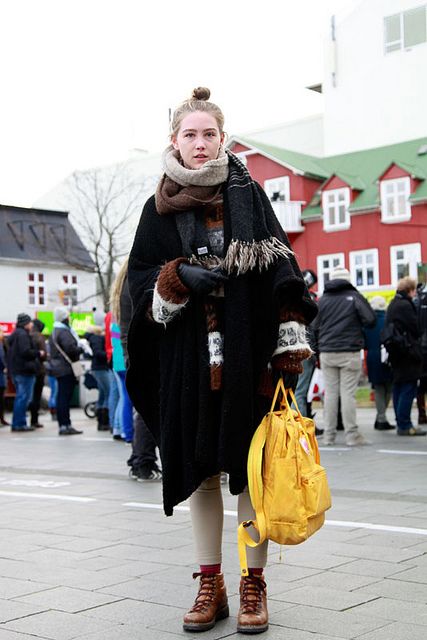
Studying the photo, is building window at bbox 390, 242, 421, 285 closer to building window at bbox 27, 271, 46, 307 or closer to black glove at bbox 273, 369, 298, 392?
building window at bbox 27, 271, 46, 307

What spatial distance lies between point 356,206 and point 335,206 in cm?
129

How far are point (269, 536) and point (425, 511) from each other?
318 centimetres

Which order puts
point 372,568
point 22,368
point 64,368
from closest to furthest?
1. point 372,568
2. point 64,368
3. point 22,368

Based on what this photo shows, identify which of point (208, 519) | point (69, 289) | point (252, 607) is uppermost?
point (69, 289)

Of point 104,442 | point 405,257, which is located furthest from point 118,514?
point 405,257

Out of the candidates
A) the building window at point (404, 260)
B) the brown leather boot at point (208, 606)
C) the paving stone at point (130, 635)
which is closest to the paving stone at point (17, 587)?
the paving stone at point (130, 635)

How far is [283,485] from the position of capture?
3834 mm

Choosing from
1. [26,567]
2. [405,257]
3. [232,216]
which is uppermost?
[405,257]

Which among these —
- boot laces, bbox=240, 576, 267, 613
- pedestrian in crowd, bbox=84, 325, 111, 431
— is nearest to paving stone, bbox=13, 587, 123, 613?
boot laces, bbox=240, 576, 267, 613

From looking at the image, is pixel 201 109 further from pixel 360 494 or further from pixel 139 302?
pixel 360 494

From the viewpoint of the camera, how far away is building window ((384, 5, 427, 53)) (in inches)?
1847

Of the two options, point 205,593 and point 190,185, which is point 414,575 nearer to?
point 205,593

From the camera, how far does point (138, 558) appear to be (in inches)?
217

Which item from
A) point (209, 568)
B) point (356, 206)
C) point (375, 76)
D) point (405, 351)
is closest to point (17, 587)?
point (209, 568)
